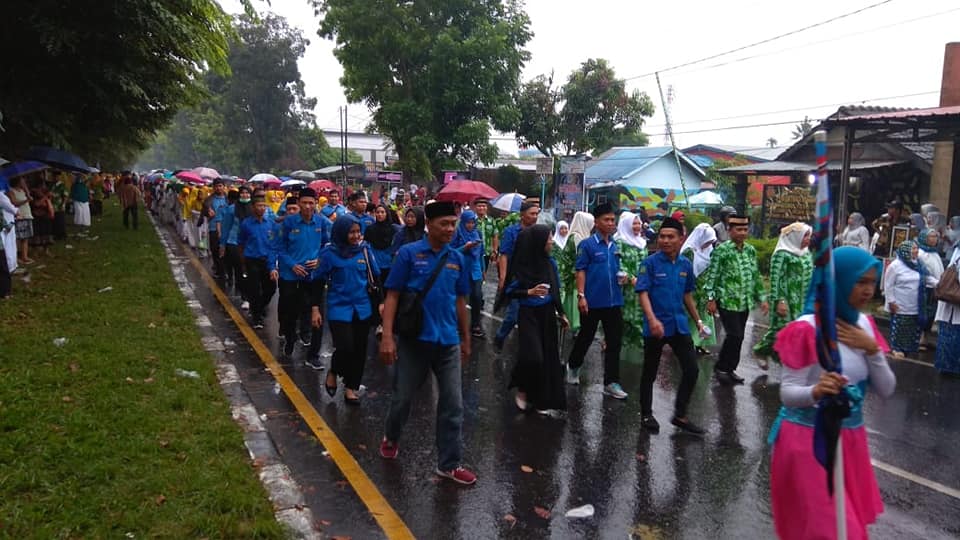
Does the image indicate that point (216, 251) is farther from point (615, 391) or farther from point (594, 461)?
point (594, 461)

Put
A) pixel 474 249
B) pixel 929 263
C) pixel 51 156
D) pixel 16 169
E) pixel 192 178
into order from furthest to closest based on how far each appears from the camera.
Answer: pixel 192 178 → pixel 51 156 → pixel 16 169 → pixel 929 263 → pixel 474 249

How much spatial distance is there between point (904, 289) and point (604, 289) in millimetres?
4668

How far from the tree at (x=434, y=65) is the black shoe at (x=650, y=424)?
70.3ft

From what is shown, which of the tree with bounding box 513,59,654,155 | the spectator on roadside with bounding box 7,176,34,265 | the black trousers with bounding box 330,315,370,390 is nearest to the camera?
the black trousers with bounding box 330,315,370,390

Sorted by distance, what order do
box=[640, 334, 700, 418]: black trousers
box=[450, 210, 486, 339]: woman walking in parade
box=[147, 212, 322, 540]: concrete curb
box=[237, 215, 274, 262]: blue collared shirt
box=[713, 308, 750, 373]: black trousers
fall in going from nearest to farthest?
box=[147, 212, 322, 540]: concrete curb < box=[640, 334, 700, 418]: black trousers < box=[713, 308, 750, 373]: black trousers < box=[450, 210, 486, 339]: woman walking in parade < box=[237, 215, 274, 262]: blue collared shirt

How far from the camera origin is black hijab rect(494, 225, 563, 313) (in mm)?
5957

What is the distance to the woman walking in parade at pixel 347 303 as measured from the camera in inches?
241

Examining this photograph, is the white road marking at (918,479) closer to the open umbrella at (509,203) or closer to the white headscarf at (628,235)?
the white headscarf at (628,235)

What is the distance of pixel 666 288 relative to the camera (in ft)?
18.8

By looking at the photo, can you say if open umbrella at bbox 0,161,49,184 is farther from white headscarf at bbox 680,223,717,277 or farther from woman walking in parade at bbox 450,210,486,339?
white headscarf at bbox 680,223,717,277

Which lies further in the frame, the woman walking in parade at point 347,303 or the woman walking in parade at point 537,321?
the woman walking in parade at point 347,303

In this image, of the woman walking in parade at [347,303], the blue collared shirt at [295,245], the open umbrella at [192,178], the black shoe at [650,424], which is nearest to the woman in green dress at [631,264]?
the black shoe at [650,424]

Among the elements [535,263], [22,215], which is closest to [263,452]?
[535,263]

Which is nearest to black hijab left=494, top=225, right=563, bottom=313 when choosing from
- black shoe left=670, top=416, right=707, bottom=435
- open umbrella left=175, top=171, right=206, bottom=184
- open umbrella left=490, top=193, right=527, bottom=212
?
black shoe left=670, top=416, right=707, bottom=435
